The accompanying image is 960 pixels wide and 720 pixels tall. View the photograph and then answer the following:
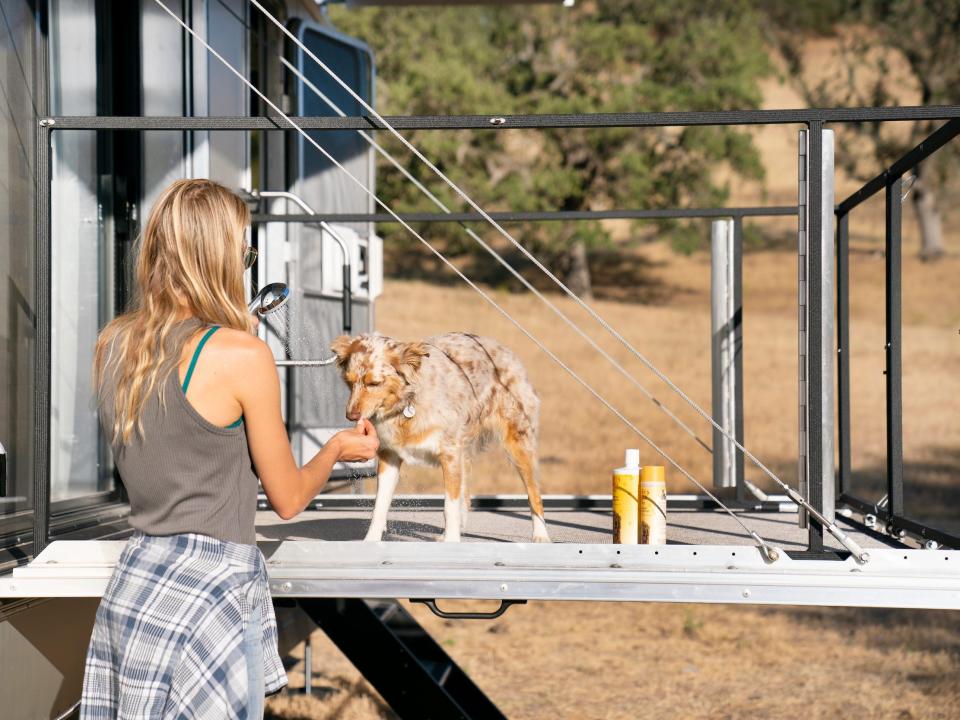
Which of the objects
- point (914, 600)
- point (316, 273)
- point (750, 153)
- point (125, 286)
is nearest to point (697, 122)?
point (914, 600)

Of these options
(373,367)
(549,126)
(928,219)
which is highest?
(928,219)

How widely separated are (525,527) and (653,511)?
1202mm

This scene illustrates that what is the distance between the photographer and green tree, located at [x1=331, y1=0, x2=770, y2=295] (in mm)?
19984

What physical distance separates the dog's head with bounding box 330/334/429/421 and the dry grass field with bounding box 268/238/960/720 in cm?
70

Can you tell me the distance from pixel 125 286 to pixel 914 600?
2933 mm

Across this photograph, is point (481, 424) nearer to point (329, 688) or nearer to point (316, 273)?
point (316, 273)

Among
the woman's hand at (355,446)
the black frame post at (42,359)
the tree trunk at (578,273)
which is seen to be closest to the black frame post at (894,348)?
the woman's hand at (355,446)

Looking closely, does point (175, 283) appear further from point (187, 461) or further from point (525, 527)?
point (525, 527)

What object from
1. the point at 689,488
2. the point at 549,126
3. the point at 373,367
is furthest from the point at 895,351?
the point at 689,488

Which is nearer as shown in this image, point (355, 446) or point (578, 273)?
point (355, 446)

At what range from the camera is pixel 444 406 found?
3.58 m

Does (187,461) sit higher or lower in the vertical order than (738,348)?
lower

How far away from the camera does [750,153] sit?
69.0ft

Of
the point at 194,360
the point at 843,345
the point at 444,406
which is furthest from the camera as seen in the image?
the point at 843,345
